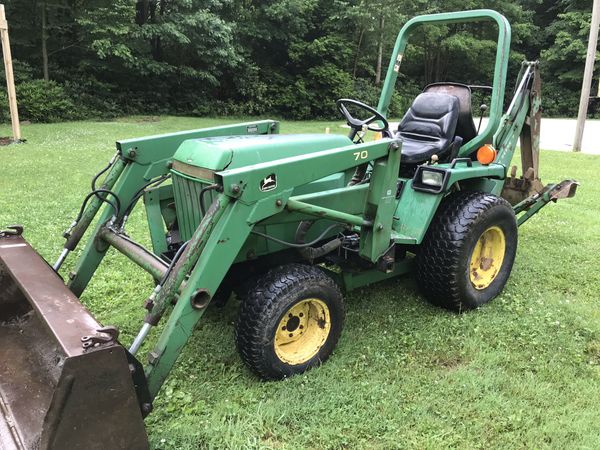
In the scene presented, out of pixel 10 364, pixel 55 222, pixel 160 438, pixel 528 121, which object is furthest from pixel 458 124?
pixel 55 222

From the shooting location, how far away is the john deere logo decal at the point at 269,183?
2389mm

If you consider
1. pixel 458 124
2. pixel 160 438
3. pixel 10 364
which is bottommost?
pixel 160 438

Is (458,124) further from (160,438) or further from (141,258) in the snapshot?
(160,438)

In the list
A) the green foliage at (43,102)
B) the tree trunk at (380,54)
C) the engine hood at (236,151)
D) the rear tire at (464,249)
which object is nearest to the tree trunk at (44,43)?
the green foliage at (43,102)

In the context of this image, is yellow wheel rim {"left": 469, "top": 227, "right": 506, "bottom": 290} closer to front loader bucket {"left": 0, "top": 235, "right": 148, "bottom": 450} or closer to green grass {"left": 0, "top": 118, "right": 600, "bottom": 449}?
green grass {"left": 0, "top": 118, "right": 600, "bottom": 449}

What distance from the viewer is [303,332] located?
2914 mm

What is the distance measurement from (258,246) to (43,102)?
1620cm

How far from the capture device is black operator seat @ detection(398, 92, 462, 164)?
3.69 meters

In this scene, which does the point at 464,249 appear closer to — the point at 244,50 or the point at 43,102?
the point at 43,102

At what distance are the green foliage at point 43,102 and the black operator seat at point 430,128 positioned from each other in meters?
15.5

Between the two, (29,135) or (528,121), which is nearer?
(528,121)

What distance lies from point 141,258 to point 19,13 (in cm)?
1904

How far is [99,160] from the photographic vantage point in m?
9.56

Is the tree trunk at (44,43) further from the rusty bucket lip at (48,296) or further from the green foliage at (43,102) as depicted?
the rusty bucket lip at (48,296)
